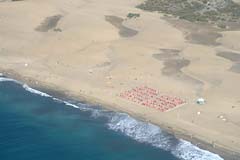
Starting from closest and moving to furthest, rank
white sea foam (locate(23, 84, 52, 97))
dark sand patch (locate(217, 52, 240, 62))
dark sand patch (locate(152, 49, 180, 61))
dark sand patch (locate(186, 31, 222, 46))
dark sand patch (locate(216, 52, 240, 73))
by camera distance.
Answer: white sea foam (locate(23, 84, 52, 97)), dark sand patch (locate(216, 52, 240, 73)), dark sand patch (locate(217, 52, 240, 62)), dark sand patch (locate(152, 49, 180, 61)), dark sand patch (locate(186, 31, 222, 46))

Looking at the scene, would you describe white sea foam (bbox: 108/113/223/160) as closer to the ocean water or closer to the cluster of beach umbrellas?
the ocean water

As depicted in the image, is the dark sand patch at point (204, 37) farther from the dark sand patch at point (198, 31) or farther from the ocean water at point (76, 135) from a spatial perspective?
the ocean water at point (76, 135)

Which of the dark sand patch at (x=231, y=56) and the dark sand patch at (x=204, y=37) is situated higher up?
the dark sand patch at (x=231, y=56)

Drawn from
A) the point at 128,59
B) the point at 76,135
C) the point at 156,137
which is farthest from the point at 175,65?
the point at 76,135

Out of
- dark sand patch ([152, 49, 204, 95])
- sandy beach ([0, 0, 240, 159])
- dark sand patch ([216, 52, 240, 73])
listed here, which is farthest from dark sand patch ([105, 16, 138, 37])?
dark sand patch ([216, 52, 240, 73])

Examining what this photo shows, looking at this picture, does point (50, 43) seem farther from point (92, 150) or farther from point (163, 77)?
point (92, 150)

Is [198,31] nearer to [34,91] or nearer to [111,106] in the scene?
[111,106]

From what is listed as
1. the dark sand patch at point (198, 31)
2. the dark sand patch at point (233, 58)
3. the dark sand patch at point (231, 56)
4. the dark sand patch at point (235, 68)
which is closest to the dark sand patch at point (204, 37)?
the dark sand patch at point (198, 31)
